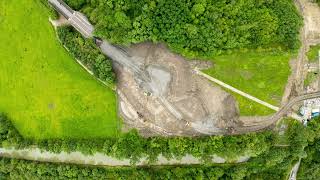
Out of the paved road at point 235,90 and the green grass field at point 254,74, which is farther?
the paved road at point 235,90

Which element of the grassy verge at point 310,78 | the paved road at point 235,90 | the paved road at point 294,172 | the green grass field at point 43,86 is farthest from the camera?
the green grass field at point 43,86

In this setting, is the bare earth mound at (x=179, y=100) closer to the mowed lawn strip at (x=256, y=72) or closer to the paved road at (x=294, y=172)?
the mowed lawn strip at (x=256, y=72)

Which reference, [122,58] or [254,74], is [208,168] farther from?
[122,58]

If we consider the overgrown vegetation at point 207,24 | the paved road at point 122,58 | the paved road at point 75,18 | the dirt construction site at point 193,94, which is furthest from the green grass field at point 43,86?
the overgrown vegetation at point 207,24

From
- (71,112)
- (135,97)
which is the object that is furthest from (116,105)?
(71,112)

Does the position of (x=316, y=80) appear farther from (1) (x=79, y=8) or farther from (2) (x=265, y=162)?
(1) (x=79, y=8)

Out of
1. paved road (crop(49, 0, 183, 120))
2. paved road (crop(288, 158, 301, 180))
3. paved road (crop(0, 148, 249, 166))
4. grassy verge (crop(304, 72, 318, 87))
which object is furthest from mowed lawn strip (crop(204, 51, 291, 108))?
paved road (crop(288, 158, 301, 180))
